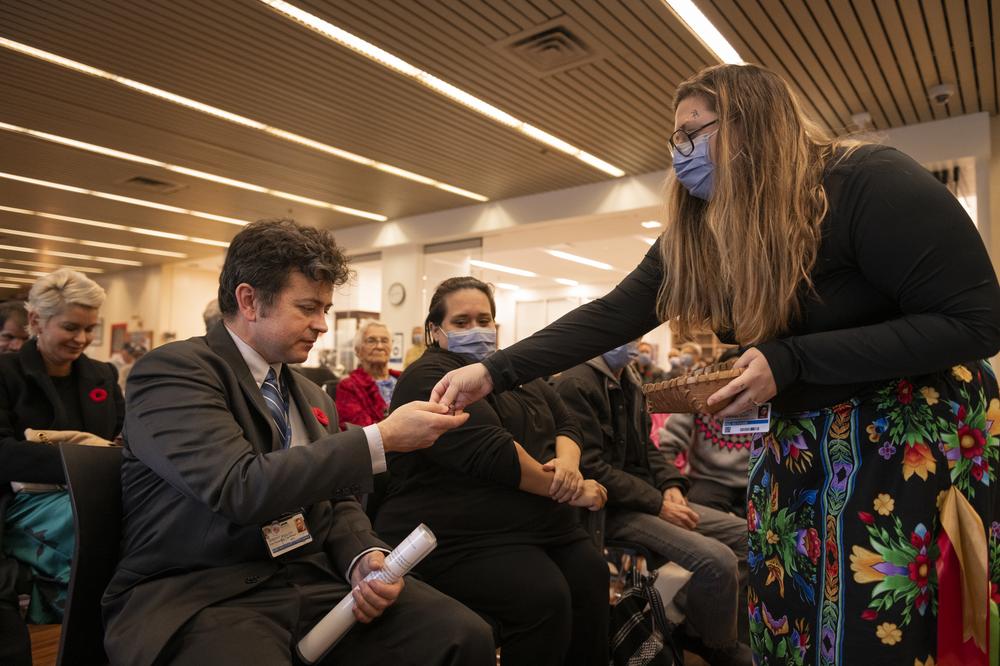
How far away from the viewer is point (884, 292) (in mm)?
1158

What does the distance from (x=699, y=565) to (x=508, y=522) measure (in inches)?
38.9

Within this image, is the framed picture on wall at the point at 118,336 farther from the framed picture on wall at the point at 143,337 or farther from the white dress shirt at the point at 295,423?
the white dress shirt at the point at 295,423

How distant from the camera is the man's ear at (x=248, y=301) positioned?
179 centimetres

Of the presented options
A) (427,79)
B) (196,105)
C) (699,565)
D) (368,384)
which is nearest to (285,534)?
(699,565)

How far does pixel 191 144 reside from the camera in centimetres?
836

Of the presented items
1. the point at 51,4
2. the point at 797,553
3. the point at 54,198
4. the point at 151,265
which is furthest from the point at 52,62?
the point at 151,265

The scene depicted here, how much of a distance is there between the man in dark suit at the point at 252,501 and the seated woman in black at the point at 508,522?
44 cm

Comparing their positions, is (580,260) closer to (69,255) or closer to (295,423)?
(69,255)

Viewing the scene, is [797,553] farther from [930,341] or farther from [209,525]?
[209,525]

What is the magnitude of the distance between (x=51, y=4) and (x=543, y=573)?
18.6 feet

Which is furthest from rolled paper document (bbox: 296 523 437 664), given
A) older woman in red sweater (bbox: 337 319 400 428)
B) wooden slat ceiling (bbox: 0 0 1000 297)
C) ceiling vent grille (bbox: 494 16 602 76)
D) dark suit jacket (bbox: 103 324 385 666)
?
ceiling vent grille (bbox: 494 16 602 76)

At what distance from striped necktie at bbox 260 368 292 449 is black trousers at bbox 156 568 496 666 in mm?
347

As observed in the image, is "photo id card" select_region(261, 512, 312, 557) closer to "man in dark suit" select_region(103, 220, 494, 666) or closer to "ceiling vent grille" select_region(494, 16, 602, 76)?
"man in dark suit" select_region(103, 220, 494, 666)

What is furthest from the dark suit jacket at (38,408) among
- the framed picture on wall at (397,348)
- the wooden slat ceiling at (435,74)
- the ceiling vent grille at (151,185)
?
the framed picture on wall at (397,348)
